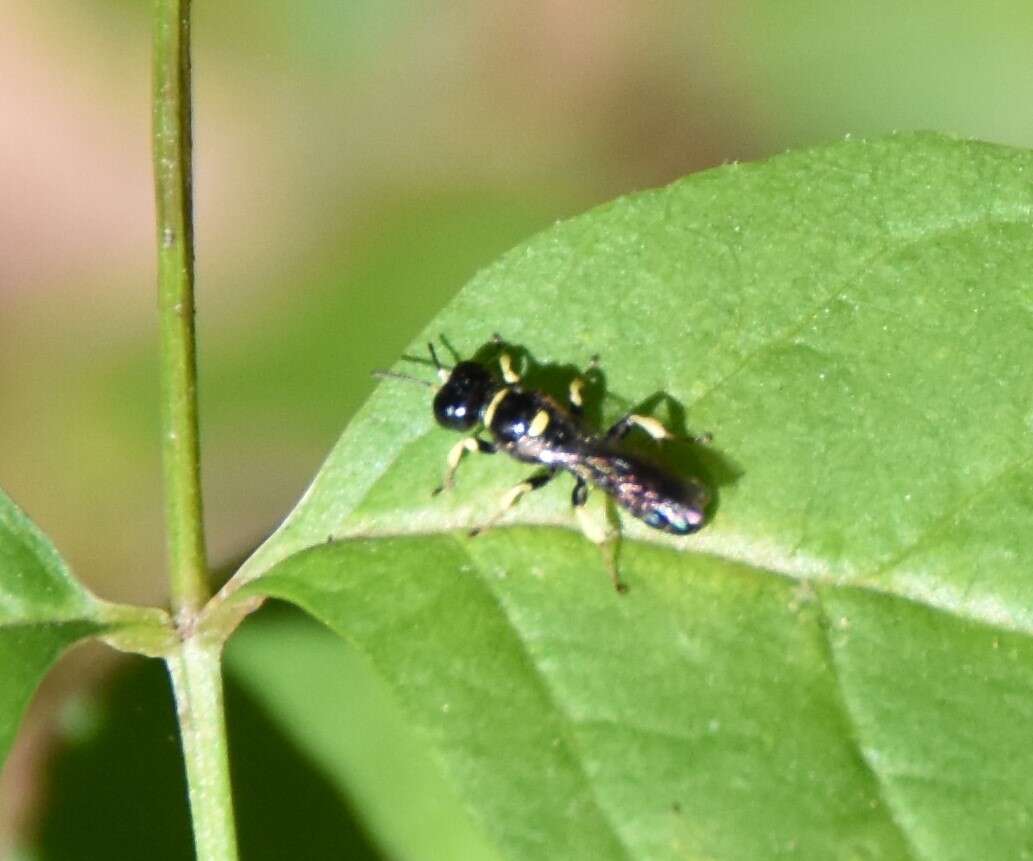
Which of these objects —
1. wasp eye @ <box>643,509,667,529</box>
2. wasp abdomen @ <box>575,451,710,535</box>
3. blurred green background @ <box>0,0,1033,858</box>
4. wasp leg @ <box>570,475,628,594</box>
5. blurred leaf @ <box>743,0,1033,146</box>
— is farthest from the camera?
blurred leaf @ <box>743,0,1033,146</box>

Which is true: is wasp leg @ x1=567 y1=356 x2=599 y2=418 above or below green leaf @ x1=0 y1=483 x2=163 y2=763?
above

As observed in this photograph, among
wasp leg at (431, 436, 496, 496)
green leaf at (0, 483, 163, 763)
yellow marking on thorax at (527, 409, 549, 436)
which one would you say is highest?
wasp leg at (431, 436, 496, 496)

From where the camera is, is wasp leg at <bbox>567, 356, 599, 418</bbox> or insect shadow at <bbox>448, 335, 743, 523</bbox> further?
wasp leg at <bbox>567, 356, 599, 418</bbox>

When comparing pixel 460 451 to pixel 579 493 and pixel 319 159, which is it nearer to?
pixel 579 493

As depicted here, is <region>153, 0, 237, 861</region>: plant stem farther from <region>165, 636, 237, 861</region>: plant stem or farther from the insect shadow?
the insect shadow

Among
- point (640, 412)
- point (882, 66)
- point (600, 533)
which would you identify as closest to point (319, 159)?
point (882, 66)

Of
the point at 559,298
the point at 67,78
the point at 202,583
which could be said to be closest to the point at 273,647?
the point at 202,583

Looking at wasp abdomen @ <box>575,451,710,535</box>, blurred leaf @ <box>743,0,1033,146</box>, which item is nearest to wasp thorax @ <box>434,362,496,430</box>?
wasp abdomen @ <box>575,451,710,535</box>

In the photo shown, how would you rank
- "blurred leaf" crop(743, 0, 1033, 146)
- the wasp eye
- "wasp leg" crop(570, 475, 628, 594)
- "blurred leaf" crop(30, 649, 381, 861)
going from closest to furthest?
"wasp leg" crop(570, 475, 628, 594)
the wasp eye
"blurred leaf" crop(30, 649, 381, 861)
"blurred leaf" crop(743, 0, 1033, 146)

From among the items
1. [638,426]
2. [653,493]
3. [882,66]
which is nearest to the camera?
[653,493]
